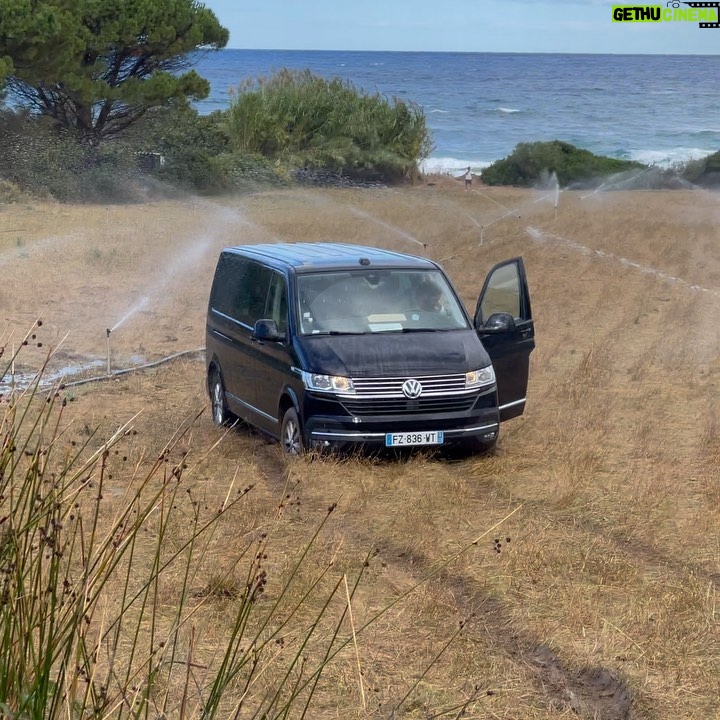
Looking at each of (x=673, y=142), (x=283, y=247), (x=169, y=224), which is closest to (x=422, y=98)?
(x=673, y=142)

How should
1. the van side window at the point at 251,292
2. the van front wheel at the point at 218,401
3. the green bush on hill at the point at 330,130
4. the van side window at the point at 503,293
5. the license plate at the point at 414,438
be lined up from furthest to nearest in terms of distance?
the green bush on hill at the point at 330,130, the van front wheel at the point at 218,401, the van side window at the point at 251,292, the van side window at the point at 503,293, the license plate at the point at 414,438

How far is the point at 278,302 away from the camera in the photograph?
1195cm

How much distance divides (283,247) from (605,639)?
720cm

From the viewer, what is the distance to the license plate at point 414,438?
10805 millimetres

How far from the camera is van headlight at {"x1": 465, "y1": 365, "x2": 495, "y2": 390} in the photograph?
11133 mm

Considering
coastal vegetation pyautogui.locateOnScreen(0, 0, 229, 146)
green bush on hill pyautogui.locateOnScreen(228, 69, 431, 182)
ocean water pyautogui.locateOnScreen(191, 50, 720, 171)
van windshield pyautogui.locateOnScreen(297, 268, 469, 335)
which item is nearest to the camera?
van windshield pyautogui.locateOnScreen(297, 268, 469, 335)

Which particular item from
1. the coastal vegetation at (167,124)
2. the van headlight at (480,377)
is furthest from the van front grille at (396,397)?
the coastal vegetation at (167,124)

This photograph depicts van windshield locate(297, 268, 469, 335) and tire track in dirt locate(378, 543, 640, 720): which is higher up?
van windshield locate(297, 268, 469, 335)

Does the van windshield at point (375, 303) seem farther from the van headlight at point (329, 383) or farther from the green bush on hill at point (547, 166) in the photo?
the green bush on hill at point (547, 166)

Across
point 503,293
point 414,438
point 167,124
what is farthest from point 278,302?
point 167,124

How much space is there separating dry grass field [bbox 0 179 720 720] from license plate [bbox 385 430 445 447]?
198 mm

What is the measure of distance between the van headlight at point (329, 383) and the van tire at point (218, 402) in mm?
2352

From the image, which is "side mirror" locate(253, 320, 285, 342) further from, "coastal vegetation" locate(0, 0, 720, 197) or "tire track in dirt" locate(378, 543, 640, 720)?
"coastal vegetation" locate(0, 0, 720, 197)

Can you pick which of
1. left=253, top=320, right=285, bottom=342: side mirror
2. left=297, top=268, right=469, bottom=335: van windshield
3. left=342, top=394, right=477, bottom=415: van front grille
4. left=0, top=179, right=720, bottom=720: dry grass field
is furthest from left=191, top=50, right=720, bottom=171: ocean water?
left=342, top=394, right=477, bottom=415: van front grille
